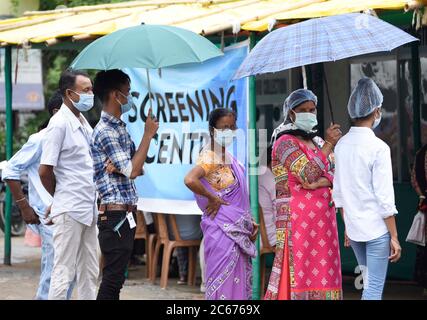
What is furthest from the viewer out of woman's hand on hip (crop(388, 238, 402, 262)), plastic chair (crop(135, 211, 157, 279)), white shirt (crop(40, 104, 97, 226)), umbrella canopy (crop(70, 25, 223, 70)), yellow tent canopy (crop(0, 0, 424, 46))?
plastic chair (crop(135, 211, 157, 279))

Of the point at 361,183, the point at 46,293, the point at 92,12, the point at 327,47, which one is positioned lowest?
the point at 46,293

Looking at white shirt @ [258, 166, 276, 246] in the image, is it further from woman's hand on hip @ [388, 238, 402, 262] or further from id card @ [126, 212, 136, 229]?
woman's hand on hip @ [388, 238, 402, 262]

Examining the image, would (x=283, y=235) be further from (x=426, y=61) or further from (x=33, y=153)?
(x=426, y=61)

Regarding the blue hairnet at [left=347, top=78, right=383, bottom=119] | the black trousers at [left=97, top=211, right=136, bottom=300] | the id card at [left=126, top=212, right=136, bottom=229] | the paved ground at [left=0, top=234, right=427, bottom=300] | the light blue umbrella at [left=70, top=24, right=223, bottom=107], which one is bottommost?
the paved ground at [left=0, top=234, right=427, bottom=300]

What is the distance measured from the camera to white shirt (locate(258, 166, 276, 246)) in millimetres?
9430

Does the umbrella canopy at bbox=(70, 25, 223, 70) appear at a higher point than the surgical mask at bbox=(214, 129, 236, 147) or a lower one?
higher

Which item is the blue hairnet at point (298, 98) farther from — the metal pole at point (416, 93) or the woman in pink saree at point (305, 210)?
the metal pole at point (416, 93)

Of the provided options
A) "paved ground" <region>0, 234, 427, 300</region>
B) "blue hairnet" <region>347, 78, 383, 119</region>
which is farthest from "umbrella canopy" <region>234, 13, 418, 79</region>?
"paved ground" <region>0, 234, 427, 300</region>

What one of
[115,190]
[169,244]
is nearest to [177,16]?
[169,244]

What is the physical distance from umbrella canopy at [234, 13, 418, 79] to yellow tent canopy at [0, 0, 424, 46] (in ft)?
2.00

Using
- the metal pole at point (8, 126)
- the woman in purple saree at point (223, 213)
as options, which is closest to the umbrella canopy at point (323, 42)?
the woman in purple saree at point (223, 213)

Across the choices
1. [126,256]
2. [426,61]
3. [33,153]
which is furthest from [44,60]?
[126,256]

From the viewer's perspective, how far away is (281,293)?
23.9 ft
